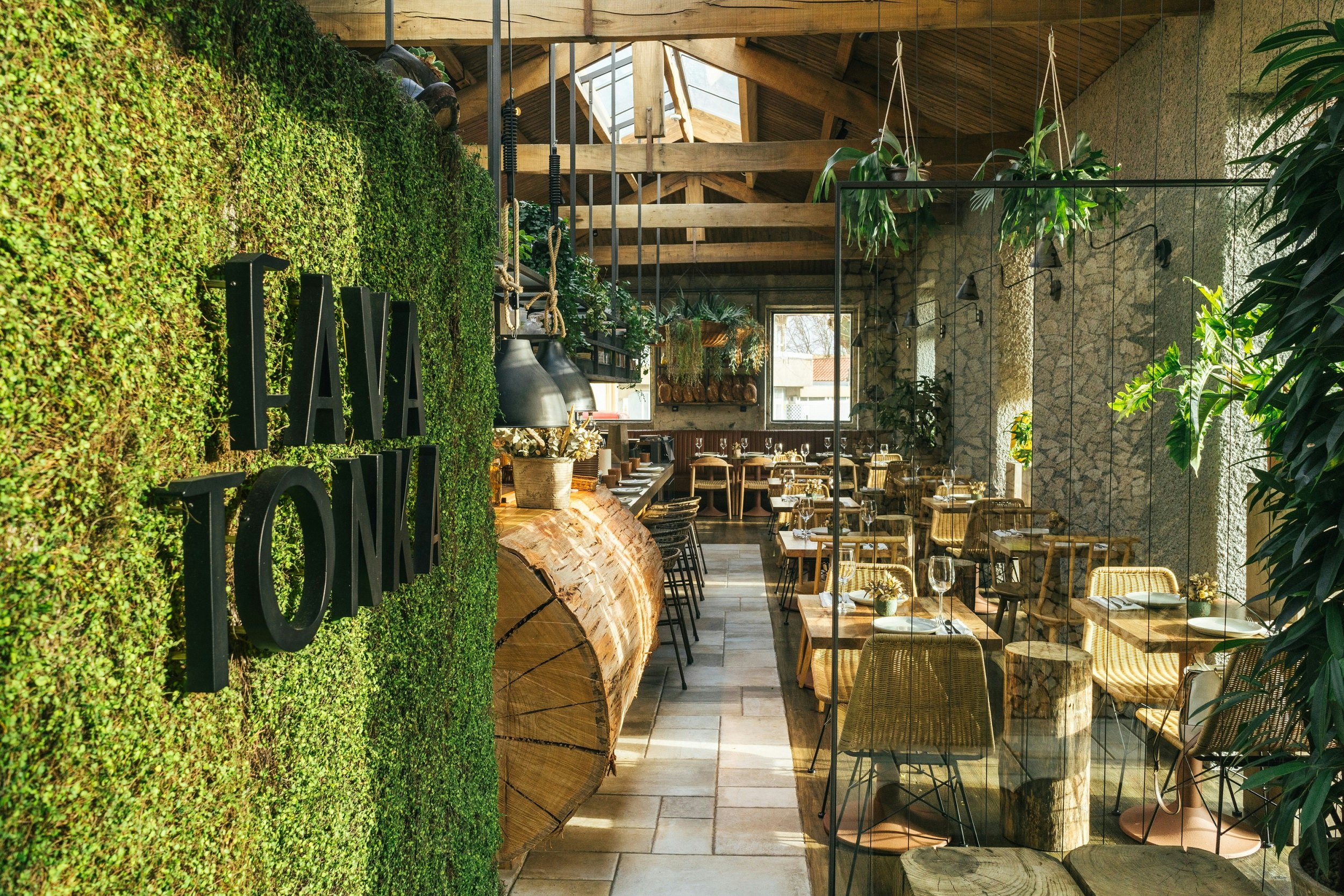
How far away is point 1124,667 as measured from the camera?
4.11 meters

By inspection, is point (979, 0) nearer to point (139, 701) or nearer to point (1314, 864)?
point (1314, 864)

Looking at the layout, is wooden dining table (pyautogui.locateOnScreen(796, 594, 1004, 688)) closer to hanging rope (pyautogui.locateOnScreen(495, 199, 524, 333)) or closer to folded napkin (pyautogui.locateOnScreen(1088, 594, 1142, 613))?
folded napkin (pyautogui.locateOnScreen(1088, 594, 1142, 613))

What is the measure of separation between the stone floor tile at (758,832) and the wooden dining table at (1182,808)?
1303mm

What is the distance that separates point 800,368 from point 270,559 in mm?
13772

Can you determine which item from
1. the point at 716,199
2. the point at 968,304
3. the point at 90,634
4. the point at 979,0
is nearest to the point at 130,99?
the point at 90,634

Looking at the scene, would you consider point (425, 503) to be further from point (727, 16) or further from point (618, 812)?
point (727, 16)

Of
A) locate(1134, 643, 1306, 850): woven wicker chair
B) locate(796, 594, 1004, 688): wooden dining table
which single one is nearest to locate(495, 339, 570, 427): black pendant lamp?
locate(796, 594, 1004, 688): wooden dining table

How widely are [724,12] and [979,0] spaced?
55.1 inches

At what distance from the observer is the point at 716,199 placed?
14.7 meters

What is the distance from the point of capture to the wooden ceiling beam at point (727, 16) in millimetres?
5016

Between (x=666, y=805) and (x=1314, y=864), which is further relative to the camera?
(x=666, y=805)

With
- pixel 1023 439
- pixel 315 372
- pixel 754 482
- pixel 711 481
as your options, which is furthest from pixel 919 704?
pixel 754 482

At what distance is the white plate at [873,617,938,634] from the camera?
Result: 12.4 feet

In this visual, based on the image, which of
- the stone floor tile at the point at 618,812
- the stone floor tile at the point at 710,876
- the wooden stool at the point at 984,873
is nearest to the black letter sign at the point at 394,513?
the wooden stool at the point at 984,873
